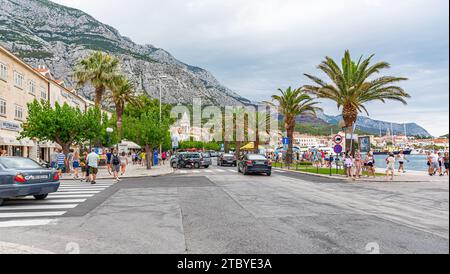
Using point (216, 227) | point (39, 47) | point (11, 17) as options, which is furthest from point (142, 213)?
point (11, 17)

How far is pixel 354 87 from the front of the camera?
2697 centimetres

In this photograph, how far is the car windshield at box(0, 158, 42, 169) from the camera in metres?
11.2

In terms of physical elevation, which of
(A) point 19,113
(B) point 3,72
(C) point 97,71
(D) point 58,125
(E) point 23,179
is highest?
(C) point 97,71

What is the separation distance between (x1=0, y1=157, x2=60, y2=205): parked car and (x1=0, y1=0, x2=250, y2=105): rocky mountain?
108 metres

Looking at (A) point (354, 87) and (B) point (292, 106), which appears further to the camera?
(B) point (292, 106)

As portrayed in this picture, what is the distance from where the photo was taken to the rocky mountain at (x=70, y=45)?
391 feet

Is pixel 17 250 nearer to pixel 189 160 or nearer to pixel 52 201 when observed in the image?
pixel 52 201

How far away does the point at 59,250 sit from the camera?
19.3ft

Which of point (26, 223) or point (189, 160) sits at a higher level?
point (189, 160)

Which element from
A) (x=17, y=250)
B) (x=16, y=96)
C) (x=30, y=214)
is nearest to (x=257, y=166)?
(x=30, y=214)

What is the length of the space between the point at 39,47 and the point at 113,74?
332 feet

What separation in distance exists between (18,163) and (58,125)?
49.3 feet

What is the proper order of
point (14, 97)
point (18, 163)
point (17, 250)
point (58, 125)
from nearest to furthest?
point (17, 250) → point (18, 163) → point (58, 125) → point (14, 97)

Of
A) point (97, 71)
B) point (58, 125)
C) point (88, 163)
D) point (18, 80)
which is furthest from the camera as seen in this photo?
point (97, 71)
